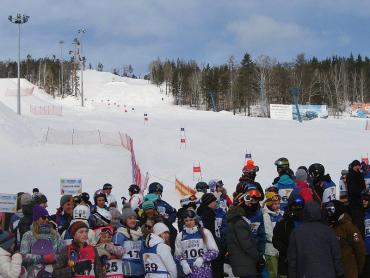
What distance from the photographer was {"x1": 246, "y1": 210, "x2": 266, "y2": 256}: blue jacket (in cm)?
768

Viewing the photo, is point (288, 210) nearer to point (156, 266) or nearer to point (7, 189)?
point (156, 266)

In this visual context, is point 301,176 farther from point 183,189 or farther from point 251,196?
point 183,189

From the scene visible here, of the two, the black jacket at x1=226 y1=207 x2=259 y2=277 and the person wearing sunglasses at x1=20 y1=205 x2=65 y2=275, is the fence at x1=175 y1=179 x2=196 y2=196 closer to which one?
the black jacket at x1=226 y1=207 x2=259 y2=277

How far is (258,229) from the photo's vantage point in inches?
303

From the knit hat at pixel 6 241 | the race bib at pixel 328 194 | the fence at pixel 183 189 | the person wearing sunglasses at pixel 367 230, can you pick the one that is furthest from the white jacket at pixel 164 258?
the fence at pixel 183 189

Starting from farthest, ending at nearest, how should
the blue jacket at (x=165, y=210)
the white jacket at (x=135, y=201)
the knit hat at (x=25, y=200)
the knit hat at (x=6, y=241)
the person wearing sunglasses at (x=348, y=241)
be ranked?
the white jacket at (x=135, y=201) → the blue jacket at (x=165, y=210) → the knit hat at (x=25, y=200) → the person wearing sunglasses at (x=348, y=241) → the knit hat at (x=6, y=241)

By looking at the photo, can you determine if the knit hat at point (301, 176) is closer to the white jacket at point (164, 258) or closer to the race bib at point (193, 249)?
the race bib at point (193, 249)

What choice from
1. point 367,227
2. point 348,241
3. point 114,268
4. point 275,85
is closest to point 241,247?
point 348,241

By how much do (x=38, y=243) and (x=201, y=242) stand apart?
210 centimetres

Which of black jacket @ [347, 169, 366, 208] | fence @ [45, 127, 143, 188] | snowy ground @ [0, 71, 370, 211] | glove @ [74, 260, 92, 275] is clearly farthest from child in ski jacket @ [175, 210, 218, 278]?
fence @ [45, 127, 143, 188]

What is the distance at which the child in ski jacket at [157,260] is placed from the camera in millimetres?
6207

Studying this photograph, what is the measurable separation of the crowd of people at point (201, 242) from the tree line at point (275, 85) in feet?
258

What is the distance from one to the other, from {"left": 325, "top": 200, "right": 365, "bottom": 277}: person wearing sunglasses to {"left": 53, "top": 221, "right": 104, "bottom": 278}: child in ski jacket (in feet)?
10.1

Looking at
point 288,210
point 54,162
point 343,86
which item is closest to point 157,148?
point 54,162
